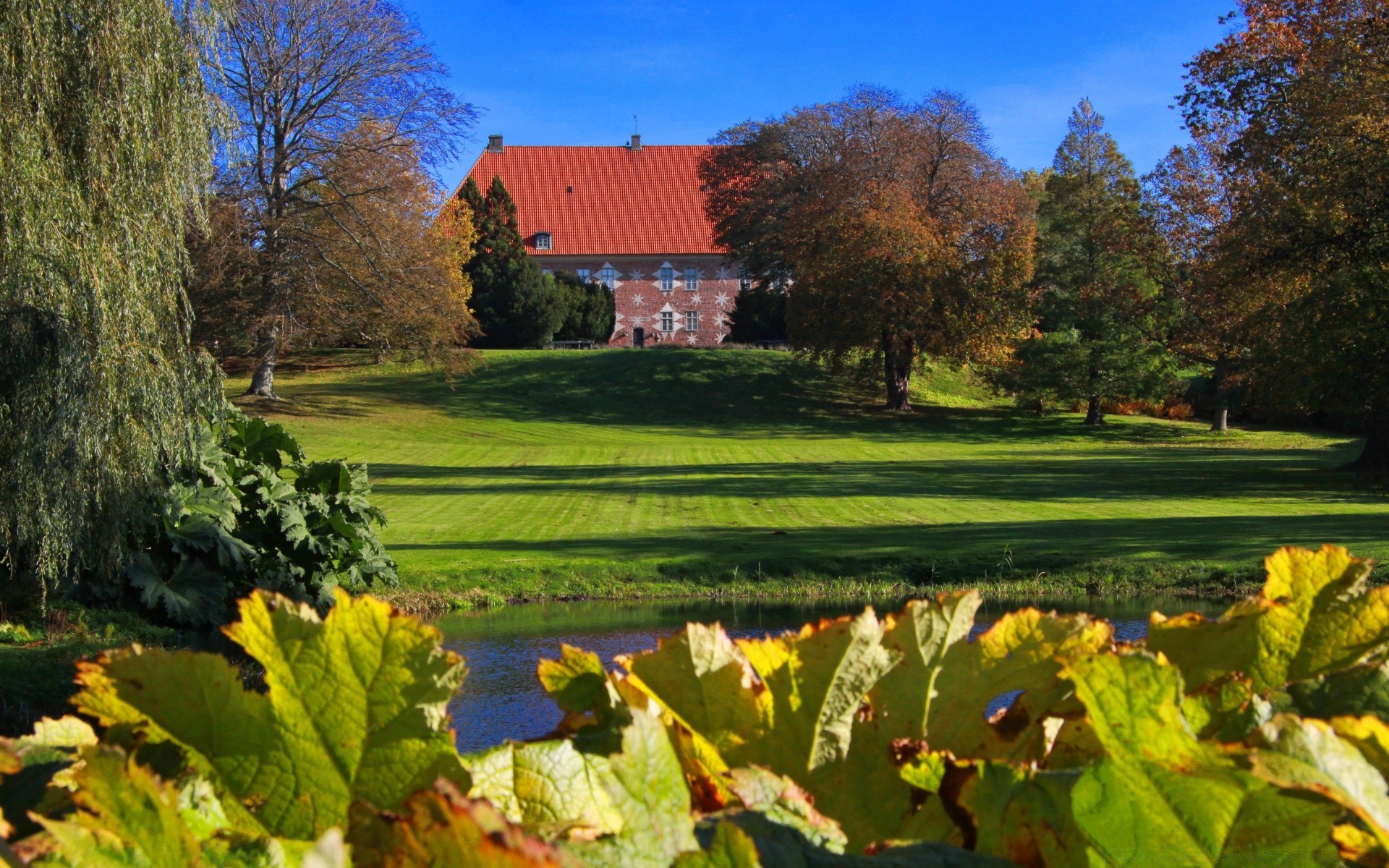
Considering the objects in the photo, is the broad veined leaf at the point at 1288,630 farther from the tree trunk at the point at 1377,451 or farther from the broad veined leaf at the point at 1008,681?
the tree trunk at the point at 1377,451

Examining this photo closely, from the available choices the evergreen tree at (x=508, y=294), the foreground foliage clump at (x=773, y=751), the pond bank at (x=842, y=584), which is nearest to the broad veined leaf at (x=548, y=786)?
the foreground foliage clump at (x=773, y=751)

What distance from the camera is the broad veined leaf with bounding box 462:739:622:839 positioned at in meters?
0.84

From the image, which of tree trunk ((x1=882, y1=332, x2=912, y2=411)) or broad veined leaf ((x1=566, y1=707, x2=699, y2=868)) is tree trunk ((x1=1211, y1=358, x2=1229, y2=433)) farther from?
broad veined leaf ((x1=566, y1=707, x2=699, y2=868))

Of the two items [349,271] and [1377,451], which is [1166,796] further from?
[349,271]

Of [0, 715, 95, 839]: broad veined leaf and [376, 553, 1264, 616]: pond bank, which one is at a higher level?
[0, 715, 95, 839]: broad veined leaf

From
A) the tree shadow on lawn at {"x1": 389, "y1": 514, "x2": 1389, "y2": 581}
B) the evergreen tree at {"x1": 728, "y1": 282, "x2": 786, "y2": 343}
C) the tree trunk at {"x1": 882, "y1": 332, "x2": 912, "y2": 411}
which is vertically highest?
the evergreen tree at {"x1": 728, "y1": 282, "x2": 786, "y2": 343}

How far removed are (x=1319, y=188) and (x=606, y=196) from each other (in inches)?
2188

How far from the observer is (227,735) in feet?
2.92

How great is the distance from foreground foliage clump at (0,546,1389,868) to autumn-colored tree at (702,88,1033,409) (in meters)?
41.1

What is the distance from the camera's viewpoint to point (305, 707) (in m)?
0.86

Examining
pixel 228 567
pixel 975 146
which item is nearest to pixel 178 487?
pixel 228 567

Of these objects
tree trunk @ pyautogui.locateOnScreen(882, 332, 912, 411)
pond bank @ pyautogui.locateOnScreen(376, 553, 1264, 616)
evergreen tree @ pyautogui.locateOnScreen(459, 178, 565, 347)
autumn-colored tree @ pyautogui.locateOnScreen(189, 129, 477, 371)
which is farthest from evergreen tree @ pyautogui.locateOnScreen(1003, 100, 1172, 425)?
pond bank @ pyautogui.locateOnScreen(376, 553, 1264, 616)

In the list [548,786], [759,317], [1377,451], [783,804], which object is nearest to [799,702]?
[783,804]

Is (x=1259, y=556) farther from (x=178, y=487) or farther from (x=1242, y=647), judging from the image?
(x=1242, y=647)
